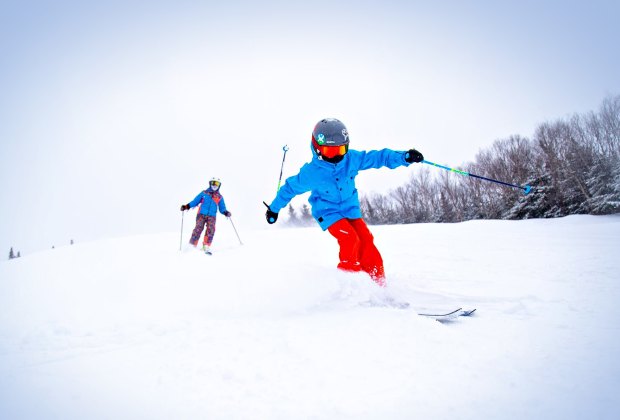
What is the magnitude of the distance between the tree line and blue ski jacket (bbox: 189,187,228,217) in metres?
17.6

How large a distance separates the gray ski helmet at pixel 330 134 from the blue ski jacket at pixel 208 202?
5.70 meters

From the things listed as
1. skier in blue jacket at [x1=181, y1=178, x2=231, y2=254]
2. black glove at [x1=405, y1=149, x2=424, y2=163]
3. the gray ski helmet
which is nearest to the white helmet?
skier in blue jacket at [x1=181, y1=178, x2=231, y2=254]

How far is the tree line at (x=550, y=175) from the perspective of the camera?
70.2ft

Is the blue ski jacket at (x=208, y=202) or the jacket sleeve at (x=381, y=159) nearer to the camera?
the jacket sleeve at (x=381, y=159)

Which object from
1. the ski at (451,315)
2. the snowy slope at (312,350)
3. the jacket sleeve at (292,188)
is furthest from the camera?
the jacket sleeve at (292,188)

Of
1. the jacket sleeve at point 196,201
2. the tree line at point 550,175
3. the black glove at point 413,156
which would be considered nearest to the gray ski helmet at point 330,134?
the black glove at point 413,156

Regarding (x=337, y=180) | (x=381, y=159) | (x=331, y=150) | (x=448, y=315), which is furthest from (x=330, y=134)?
(x=448, y=315)

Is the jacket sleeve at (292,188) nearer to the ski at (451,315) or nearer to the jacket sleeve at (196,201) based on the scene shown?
the ski at (451,315)

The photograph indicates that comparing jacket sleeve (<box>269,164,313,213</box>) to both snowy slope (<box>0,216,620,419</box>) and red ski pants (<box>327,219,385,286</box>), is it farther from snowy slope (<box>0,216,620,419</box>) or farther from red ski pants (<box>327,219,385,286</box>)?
snowy slope (<box>0,216,620,419</box>)

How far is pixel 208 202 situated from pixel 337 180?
5.78 metres

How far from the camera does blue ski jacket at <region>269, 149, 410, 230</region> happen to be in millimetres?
3982

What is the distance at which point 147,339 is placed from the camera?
2.04 m

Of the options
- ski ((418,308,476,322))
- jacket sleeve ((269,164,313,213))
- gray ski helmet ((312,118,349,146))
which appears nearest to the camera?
ski ((418,308,476,322))

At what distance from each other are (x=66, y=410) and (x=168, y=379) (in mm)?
404
